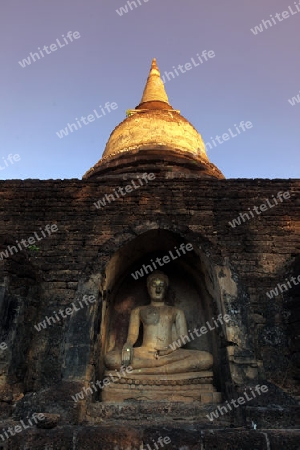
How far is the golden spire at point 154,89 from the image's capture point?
43.6 ft

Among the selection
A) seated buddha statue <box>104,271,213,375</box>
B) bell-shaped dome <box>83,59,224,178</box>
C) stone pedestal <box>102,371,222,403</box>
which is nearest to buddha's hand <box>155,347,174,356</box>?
seated buddha statue <box>104,271,213,375</box>

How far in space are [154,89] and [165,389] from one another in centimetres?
1162

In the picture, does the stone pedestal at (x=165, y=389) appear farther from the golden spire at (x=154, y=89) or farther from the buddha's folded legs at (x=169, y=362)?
the golden spire at (x=154, y=89)

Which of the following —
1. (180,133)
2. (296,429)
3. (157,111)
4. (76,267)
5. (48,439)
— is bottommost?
(296,429)

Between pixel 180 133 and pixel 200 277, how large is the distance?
5.37m

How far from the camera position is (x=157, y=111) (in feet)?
36.5

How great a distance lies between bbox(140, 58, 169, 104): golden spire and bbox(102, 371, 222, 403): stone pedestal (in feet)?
33.9

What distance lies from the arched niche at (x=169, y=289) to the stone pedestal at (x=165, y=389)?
0.80 ft

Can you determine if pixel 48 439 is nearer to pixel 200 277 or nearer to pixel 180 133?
pixel 200 277

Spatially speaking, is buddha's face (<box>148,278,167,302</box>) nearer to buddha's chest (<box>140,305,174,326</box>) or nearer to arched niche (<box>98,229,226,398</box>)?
buddha's chest (<box>140,305,174,326</box>)

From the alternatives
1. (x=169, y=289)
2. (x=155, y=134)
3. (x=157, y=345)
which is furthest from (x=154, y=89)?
(x=157, y=345)

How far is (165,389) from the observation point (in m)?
4.99

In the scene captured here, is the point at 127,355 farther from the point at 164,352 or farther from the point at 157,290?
the point at 157,290

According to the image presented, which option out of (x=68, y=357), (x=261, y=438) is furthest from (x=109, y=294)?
(x=261, y=438)
